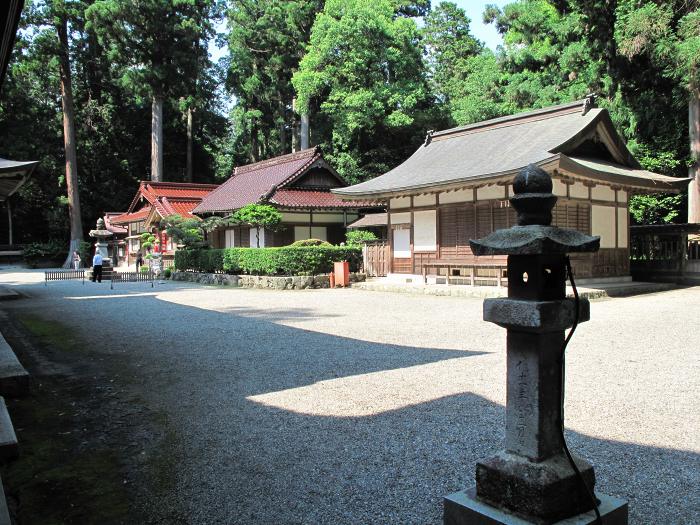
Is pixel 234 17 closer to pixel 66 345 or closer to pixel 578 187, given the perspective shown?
pixel 578 187

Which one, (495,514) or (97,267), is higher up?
(97,267)

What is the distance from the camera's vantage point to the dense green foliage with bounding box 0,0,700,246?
20.0 meters

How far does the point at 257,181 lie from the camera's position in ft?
87.5

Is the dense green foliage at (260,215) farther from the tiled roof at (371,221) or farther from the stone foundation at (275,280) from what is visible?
the tiled roof at (371,221)

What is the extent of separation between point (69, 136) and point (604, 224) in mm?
30295

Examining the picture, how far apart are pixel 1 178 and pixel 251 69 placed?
3159cm

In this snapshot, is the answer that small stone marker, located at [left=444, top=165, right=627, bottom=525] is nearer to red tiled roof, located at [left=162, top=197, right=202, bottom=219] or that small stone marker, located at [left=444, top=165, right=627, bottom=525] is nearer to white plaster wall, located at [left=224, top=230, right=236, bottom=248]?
white plaster wall, located at [left=224, top=230, right=236, bottom=248]

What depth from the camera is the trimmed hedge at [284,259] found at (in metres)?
17.5

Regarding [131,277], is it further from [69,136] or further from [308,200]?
[69,136]

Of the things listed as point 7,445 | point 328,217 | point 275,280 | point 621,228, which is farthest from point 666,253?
point 7,445

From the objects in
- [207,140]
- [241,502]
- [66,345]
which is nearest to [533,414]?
[241,502]

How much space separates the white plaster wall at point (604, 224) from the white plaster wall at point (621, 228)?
0.28 m

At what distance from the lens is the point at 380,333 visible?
850 cm

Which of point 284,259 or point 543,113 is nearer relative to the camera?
point 543,113
